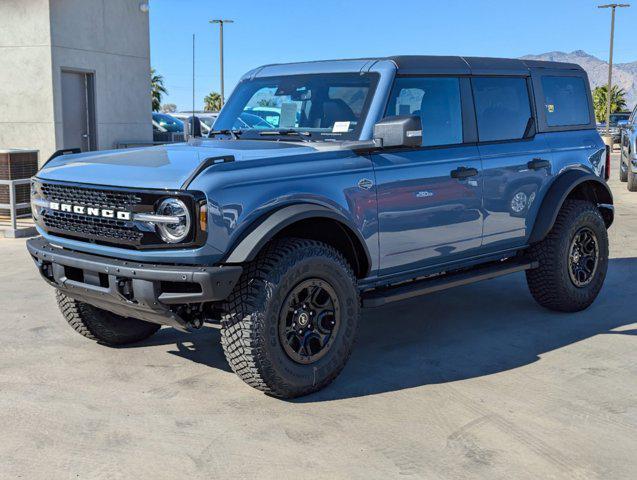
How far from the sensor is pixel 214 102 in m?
102

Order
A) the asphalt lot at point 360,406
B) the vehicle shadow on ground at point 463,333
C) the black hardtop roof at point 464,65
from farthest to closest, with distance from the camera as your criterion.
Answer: the black hardtop roof at point 464,65
the vehicle shadow on ground at point 463,333
the asphalt lot at point 360,406

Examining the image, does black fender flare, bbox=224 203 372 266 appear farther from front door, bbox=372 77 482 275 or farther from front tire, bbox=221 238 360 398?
front door, bbox=372 77 482 275

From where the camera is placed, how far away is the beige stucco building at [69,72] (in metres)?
15.0

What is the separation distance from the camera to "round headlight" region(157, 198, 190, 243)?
426 centimetres

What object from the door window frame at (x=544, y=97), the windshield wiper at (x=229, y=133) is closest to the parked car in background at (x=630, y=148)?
the door window frame at (x=544, y=97)

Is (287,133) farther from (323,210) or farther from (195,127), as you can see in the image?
(195,127)

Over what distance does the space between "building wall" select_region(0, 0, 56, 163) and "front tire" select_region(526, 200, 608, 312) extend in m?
11.0

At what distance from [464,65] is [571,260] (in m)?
1.87

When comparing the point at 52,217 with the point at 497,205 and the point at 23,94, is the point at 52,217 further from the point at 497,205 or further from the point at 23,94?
the point at 23,94

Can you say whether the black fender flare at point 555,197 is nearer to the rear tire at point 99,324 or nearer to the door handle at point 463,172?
the door handle at point 463,172

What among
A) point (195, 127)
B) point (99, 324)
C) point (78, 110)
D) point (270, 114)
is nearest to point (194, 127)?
point (195, 127)

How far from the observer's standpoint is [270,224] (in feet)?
14.5

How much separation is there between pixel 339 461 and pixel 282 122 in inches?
104

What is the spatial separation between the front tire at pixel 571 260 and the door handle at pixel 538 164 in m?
0.45
